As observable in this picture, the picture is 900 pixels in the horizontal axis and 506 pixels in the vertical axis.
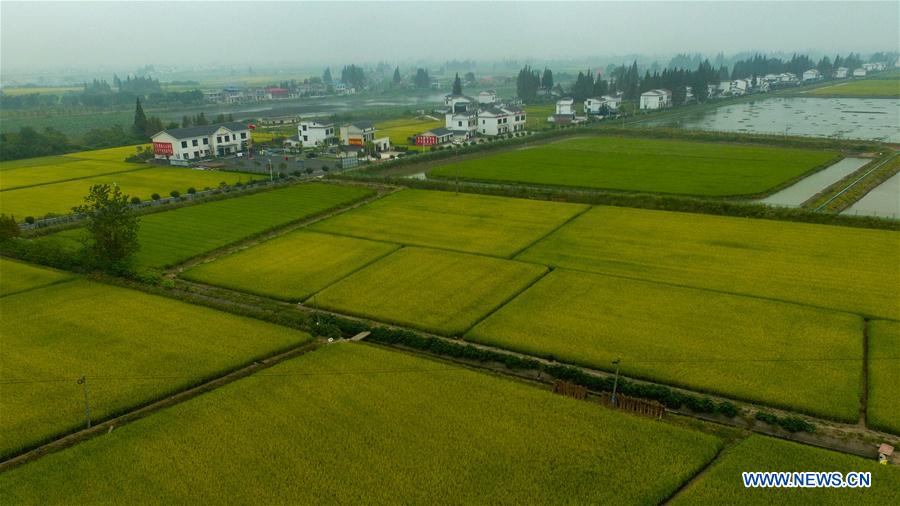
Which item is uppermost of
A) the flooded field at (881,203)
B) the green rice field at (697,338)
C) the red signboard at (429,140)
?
the red signboard at (429,140)

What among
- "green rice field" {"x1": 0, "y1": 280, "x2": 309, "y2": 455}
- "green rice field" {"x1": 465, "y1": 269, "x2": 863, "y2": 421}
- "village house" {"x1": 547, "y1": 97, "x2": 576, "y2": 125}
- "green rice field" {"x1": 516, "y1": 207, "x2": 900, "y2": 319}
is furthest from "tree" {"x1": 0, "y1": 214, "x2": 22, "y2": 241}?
"village house" {"x1": 547, "y1": 97, "x2": 576, "y2": 125}

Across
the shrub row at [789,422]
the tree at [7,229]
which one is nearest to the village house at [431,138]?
the tree at [7,229]

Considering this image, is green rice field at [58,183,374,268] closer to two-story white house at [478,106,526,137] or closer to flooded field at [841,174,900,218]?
flooded field at [841,174,900,218]

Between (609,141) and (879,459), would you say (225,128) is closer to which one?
(609,141)

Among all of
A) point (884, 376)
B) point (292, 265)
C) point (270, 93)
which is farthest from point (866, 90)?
point (292, 265)

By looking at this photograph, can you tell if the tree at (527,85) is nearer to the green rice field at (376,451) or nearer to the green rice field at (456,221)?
the green rice field at (456,221)

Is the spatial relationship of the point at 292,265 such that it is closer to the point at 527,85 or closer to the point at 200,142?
the point at 200,142
